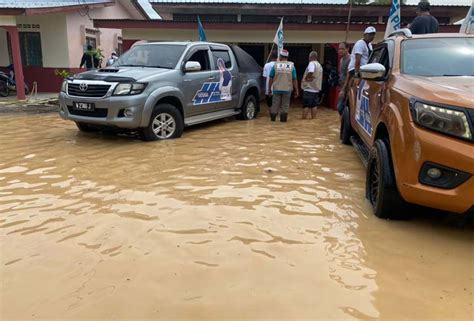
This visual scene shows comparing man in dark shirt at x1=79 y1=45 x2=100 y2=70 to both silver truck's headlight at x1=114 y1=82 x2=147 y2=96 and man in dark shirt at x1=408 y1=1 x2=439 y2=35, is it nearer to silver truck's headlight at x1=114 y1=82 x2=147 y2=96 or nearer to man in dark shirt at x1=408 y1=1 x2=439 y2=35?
silver truck's headlight at x1=114 y1=82 x2=147 y2=96

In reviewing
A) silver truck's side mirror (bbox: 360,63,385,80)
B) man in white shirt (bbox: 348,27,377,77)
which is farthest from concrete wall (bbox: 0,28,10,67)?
silver truck's side mirror (bbox: 360,63,385,80)

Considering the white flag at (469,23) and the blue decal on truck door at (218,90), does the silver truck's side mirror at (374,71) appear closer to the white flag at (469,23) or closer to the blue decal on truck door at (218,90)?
the blue decal on truck door at (218,90)

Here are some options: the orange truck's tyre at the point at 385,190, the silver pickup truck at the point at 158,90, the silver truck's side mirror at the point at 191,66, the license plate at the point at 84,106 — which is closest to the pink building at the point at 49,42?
the silver pickup truck at the point at 158,90

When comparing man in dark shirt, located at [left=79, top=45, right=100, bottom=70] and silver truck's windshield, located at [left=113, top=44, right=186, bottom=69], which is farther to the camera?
man in dark shirt, located at [left=79, top=45, right=100, bottom=70]

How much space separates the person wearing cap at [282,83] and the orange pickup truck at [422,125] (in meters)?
4.49

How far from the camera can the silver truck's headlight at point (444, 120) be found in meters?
3.16

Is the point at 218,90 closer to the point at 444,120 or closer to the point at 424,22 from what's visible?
the point at 424,22

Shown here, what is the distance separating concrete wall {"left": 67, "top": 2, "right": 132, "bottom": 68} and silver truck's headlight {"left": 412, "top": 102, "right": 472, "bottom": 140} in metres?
15.8

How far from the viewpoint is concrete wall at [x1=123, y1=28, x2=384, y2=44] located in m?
13.0

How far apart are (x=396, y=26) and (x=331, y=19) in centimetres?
851

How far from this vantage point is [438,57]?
433 cm

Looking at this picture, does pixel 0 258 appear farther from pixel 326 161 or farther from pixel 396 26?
pixel 396 26

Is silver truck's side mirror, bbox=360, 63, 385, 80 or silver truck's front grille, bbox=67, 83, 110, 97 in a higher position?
silver truck's side mirror, bbox=360, 63, 385, 80

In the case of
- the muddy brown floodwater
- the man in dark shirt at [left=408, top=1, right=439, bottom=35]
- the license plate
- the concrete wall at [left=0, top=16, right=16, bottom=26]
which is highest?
the concrete wall at [left=0, top=16, right=16, bottom=26]
